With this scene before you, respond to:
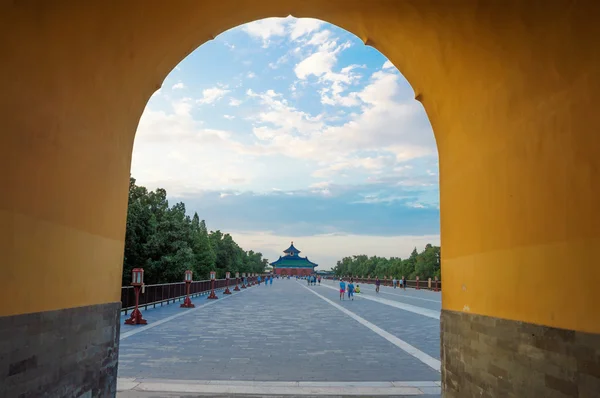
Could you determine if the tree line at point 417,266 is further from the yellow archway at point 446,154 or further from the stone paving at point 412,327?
the yellow archway at point 446,154

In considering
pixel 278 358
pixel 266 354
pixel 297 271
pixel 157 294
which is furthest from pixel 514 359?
pixel 297 271

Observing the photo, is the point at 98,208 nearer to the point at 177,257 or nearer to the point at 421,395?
the point at 421,395

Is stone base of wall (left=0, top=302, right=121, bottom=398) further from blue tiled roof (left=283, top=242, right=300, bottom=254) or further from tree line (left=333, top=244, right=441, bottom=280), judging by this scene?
blue tiled roof (left=283, top=242, right=300, bottom=254)

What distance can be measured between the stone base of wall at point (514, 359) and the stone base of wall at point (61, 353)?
440 cm

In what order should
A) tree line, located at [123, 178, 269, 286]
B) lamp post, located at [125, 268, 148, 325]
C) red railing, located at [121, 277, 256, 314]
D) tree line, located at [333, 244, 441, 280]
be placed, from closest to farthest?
1. lamp post, located at [125, 268, 148, 325]
2. red railing, located at [121, 277, 256, 314]
3. tree line, located at [123, 178, 269, 286]
4. tree line, located at [333, 244, 441, 280]

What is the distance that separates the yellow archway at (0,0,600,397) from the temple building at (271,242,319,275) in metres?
149

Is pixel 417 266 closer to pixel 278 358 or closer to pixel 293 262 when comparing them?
pixel 278 358

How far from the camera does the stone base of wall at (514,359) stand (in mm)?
3621

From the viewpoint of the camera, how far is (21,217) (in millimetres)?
3973

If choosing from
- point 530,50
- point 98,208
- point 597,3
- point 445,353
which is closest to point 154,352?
point 98,208

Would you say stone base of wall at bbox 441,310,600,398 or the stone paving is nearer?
stone base of wall at bbox 441,310,600,398

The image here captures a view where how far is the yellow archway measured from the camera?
3770 mm

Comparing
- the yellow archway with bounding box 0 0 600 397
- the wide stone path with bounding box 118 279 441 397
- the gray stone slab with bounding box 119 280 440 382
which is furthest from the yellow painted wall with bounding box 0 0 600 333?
the gray stone slab with bounding box 119 280 440 382

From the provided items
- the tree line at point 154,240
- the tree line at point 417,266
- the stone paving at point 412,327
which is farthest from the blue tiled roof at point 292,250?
the stone paving at point 412,327
